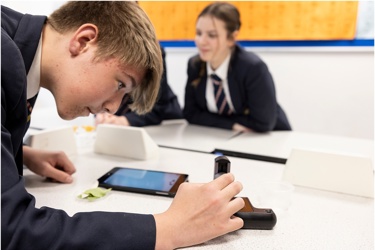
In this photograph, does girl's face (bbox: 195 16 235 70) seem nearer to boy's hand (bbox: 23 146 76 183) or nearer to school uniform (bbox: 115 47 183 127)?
school uniform (bbox: 115 47 183 127)

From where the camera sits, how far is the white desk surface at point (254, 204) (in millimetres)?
640

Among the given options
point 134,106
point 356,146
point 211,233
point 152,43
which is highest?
point 152,43

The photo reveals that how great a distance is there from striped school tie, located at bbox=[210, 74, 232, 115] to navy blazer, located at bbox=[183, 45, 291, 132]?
0.04 m

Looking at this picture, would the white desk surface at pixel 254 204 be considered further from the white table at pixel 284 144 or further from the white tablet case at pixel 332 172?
the white table at pixel 284 144

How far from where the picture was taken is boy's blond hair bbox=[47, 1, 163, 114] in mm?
744

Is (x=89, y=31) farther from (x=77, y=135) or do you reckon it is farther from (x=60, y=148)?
(x=77, y=135)

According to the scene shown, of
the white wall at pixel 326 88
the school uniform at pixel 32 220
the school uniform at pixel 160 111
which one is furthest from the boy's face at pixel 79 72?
the white wall at pixel 326 88

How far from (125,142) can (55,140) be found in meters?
0.24

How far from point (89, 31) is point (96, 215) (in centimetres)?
40

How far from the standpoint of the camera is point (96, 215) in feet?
1.87

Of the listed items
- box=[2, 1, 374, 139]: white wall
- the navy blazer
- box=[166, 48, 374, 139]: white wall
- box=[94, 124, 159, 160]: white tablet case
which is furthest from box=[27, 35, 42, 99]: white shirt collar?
box=[166, 48, 374, 139]: white wall

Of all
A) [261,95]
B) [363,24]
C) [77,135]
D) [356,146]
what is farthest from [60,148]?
[363,24]

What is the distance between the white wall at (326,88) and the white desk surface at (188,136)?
0.89 metres

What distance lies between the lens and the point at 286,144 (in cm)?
135
